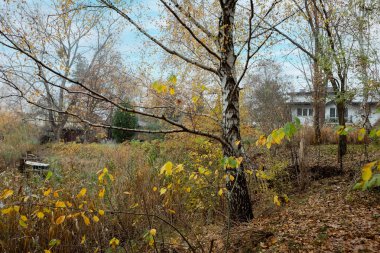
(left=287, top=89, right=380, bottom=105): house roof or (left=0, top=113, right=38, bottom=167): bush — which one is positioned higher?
(left=287, top=89, right=380, bottom=105): house roof

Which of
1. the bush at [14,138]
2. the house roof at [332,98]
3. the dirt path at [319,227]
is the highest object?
the house roof at [332,98]

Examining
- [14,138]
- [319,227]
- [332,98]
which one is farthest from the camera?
[14,138]

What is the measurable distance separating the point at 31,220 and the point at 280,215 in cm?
313

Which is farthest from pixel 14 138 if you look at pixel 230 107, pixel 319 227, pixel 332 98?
pixel 319 227

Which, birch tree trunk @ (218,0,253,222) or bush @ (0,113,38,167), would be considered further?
bush @ (0,113,38,167)

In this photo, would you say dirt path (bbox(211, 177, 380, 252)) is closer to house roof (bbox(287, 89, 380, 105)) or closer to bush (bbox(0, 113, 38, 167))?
house roof (bbox(287, 89, 380, 105))

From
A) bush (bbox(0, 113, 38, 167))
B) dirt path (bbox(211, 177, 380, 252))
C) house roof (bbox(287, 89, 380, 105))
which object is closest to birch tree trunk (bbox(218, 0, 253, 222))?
dirt path (bbox(211, 177, 380, 252))

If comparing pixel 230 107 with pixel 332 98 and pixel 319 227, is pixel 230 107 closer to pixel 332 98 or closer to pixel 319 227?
pixel 319 227

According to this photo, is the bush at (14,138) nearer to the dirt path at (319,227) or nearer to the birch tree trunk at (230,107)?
the birch tree trunk at (230,107)

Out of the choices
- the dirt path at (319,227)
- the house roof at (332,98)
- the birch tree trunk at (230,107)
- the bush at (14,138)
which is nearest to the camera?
the dirt path at (319,227)

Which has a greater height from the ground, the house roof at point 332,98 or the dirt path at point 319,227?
the house roof at point 332,98

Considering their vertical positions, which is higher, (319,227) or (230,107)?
(230,107)

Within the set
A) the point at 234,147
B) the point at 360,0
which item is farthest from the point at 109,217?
the point at 360,0

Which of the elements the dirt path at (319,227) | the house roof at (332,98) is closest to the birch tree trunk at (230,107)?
the dirt path at (319,227)
